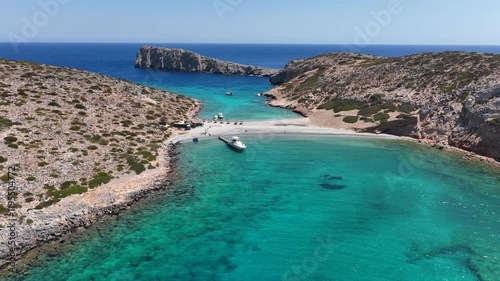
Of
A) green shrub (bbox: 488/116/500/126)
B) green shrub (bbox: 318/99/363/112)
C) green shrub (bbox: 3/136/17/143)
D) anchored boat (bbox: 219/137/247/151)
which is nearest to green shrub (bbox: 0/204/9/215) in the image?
green shrub (bbox: 3/136/17/143)

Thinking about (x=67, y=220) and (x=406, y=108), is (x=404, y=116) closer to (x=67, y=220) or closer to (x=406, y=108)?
(x=406, y=108)

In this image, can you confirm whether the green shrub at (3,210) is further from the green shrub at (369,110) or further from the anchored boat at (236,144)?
the green shrub at (369,110)

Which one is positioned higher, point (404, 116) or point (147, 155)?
point (404, 116)

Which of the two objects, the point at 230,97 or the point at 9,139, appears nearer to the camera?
the point at 9,139

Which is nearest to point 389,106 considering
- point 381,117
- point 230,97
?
point 381,117

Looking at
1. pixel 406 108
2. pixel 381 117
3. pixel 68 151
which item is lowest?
pixel 381 117

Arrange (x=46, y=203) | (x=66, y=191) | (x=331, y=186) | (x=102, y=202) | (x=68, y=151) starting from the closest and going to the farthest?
(x=46, y=203) → (x=102, y=202) → (x=66, y=191) → (x=331, y=186) → (x=68, y=151)

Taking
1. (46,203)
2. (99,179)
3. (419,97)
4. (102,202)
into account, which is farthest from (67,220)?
(419,97)

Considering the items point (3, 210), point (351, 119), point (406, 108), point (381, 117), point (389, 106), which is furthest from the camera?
point (389, 106)
